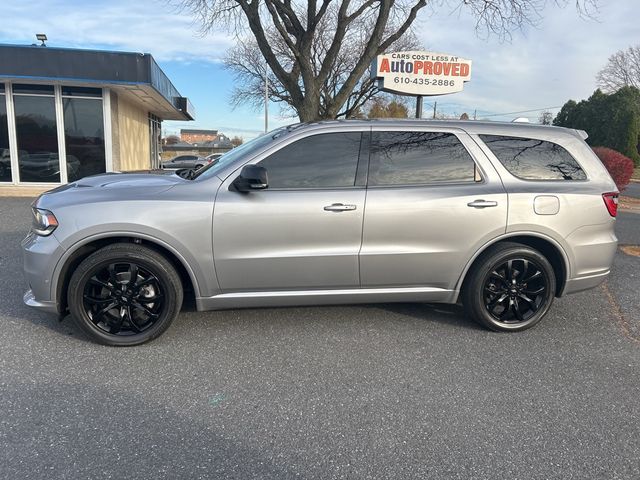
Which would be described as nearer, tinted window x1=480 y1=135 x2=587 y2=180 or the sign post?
tinted window x1=480 y1=135 x2=587 y2=180

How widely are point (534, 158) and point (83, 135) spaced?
1329cm

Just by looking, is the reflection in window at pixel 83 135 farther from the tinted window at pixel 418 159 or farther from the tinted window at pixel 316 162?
the tinted window at pixel 418 159

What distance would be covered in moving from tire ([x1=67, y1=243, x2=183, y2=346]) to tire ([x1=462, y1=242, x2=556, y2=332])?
246cm

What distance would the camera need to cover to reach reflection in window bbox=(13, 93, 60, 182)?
43.1 feet

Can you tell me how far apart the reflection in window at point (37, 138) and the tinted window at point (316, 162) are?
1232 cm

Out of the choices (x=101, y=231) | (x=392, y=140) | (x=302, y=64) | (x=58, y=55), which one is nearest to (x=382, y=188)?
(x=392, y=140)

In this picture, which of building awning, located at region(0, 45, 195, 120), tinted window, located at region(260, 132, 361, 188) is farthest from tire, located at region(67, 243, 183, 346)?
building awning, located at region(0, 45, 195, 120)

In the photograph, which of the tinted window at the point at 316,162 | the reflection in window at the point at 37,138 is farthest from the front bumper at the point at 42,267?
the reflection in window at the point at 37,138

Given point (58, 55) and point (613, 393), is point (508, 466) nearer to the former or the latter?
point (613, 393)

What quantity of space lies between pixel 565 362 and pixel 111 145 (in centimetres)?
1366

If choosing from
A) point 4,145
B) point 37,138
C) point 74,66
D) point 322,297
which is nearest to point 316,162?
point 322,297

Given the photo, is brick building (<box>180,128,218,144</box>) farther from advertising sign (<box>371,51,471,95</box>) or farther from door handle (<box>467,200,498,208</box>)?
door handle (<box>467,200,498,208</box>)

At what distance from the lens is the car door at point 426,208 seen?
3.70m

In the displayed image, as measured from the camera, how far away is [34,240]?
351cm
